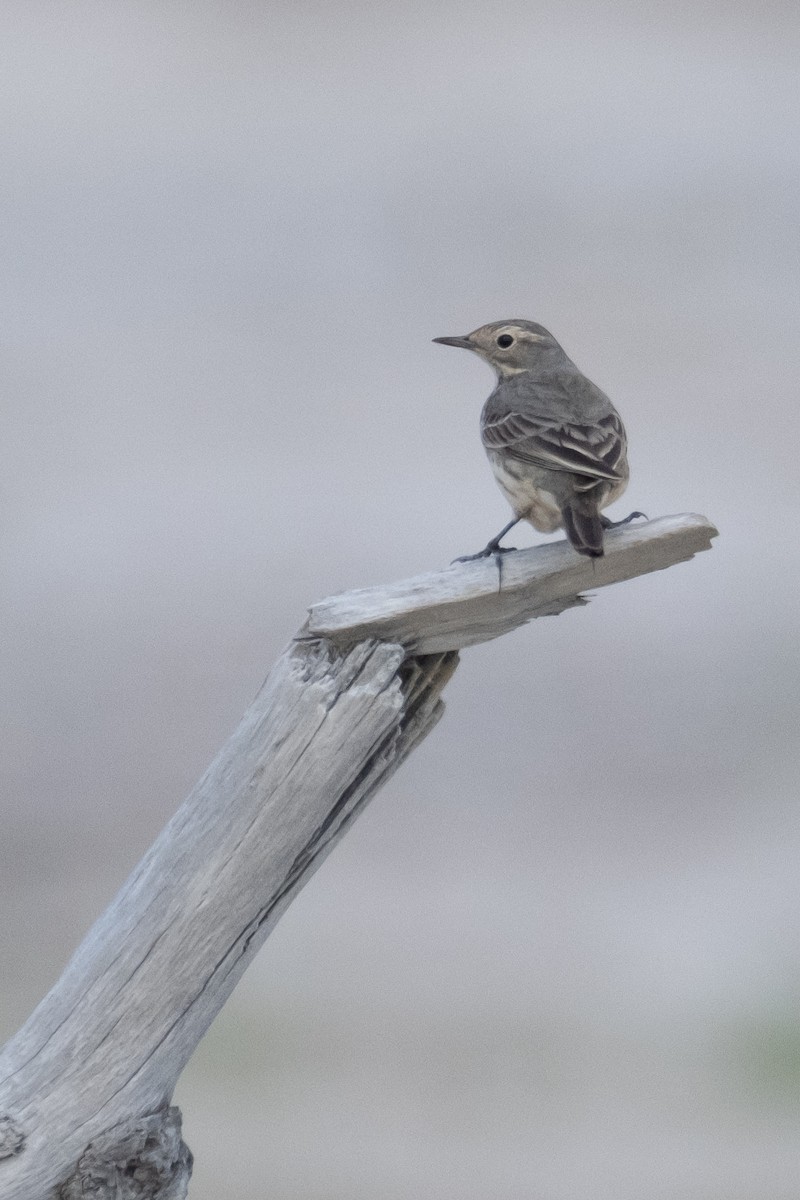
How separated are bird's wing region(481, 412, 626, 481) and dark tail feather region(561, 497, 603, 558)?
23 centimetres

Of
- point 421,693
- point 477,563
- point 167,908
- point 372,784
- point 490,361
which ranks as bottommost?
point 167,908

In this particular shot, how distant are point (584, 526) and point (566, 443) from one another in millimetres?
740

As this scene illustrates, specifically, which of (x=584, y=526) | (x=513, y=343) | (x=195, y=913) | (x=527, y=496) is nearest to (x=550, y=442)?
(x=527, y=496)

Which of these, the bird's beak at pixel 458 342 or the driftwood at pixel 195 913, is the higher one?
the bird's beak at pixel 458 342

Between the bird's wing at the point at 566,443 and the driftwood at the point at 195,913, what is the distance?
111 cm

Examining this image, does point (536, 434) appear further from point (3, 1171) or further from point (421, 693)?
point (3, 1171)

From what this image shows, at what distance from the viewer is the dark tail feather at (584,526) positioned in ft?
13.1

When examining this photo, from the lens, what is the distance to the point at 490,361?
237 inches

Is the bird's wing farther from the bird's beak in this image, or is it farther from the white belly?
the bird's beak

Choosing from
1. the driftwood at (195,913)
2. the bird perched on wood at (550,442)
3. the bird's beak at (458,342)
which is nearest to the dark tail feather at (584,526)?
the bird perched on wood at (550,442)

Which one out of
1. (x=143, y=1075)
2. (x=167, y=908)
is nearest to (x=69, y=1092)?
(x=143, y=1075)

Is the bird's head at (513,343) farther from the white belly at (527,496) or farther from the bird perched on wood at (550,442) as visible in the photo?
the white belly at (527,496)

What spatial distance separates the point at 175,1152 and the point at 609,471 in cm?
256

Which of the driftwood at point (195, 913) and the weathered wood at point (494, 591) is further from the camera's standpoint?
the weathered wood at point (494, 591)
